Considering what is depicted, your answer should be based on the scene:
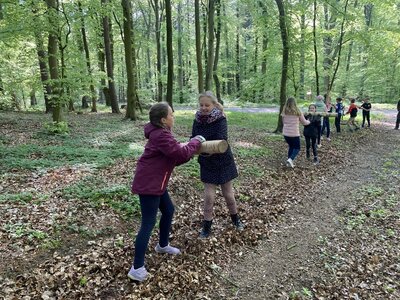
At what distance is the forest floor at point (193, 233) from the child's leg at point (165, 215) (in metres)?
0.31

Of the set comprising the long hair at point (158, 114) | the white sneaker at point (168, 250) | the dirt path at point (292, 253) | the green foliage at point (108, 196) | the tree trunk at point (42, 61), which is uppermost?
the tree trunk at point (42, 61)

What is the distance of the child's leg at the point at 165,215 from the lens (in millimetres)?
4461

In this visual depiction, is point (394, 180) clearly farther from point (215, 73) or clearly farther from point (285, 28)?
point (215, 73)

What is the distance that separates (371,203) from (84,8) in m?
12.0

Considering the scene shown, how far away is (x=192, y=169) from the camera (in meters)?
8.58

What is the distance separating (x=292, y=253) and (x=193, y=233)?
1761 mm

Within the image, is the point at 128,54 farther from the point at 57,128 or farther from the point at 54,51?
the point at 57,128

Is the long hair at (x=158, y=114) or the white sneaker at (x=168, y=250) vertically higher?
the long hair at (x=158, y=114)

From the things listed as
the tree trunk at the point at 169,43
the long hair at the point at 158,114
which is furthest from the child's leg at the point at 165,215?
the tree trunk at the point at 169,43

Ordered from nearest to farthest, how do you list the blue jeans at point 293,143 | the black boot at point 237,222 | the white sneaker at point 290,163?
the black boot at point 237,222 < the blue jeans at point 293,143 < the white sneaker at point 290,163

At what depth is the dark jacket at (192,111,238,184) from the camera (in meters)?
5.03

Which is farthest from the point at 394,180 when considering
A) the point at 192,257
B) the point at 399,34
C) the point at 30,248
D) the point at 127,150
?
the point at 399,34

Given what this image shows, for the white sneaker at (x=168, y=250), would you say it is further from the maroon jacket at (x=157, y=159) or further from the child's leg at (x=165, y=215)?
the maroon jacket at (x=157, y=159)

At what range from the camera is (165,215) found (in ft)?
15.2
